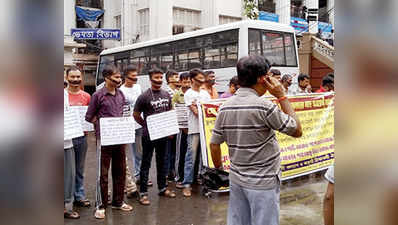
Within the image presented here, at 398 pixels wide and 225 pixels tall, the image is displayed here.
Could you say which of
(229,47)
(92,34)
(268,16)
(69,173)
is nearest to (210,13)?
(268,16)

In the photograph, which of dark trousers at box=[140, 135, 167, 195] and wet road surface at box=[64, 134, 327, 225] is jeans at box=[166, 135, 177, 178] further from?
dark trousers at box=[140, 135, 167, 195]

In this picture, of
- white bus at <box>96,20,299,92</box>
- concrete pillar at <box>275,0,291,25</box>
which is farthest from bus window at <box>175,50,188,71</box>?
concrete pillar at <box>275,0,291,25</box>

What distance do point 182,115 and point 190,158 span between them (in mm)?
694

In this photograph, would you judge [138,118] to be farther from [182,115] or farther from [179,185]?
[179,185]

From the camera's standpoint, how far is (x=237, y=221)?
2.42 m

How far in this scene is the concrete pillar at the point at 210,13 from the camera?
81.1ft

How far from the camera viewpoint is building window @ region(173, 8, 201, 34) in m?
24.2

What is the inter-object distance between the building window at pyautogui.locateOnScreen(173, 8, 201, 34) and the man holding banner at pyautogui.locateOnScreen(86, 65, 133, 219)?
20.2m

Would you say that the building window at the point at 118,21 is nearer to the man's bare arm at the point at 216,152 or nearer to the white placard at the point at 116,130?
the white placard at the point at 116,130

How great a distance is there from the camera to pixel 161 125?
4.87m
